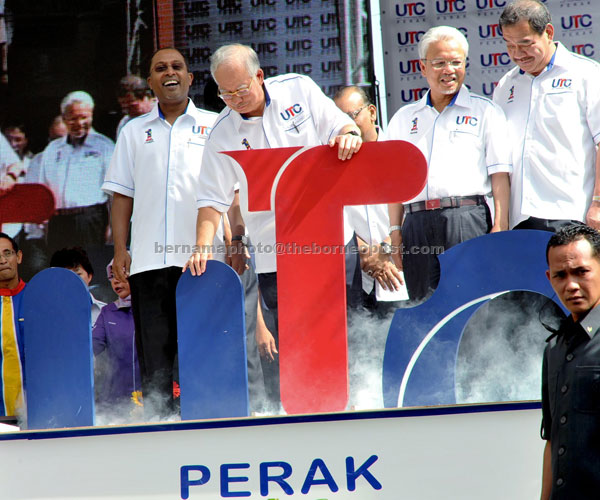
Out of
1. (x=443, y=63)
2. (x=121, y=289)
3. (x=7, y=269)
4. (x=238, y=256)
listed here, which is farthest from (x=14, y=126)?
(x=443, y=63)

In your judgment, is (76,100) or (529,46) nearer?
(529,46)

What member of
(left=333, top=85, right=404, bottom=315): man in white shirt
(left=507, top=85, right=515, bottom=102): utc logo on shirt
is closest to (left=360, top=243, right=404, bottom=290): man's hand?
(left=333, top=85, right=404, bottom=315): man in white shirt

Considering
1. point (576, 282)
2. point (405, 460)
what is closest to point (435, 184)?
point (405, 460)

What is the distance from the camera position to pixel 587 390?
93.0 inches

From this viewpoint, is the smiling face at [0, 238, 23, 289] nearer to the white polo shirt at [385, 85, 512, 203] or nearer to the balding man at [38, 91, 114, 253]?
the balding man at [38, 91, 114, 253]

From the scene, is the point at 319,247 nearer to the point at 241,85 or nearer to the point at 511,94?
the point at 241,85

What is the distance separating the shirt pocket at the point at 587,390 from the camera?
2350 mm

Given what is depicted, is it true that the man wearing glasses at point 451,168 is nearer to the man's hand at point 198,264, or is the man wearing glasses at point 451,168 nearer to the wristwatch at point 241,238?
the wristwatch at point 241,238

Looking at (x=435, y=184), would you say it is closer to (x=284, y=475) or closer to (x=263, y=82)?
(x=263, y=82)

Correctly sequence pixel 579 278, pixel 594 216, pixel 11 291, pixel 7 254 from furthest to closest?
pixel 7 254 → pixel 11 291 → pixel 594 216 → pixel 579 278

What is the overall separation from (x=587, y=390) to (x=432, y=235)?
1.64 m

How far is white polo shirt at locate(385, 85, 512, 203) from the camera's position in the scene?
392cm

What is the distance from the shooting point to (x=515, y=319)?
12.0 ft

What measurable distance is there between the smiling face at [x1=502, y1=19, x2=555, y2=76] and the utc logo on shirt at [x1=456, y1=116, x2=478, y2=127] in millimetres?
324
